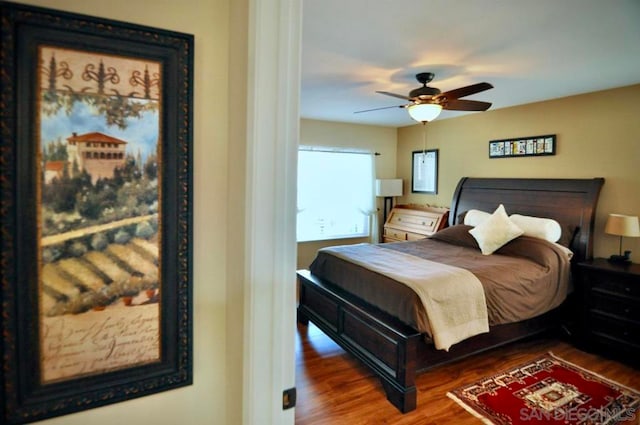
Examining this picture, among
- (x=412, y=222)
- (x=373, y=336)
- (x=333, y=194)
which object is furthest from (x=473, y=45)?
(x=333, y=194)

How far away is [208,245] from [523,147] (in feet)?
13.9

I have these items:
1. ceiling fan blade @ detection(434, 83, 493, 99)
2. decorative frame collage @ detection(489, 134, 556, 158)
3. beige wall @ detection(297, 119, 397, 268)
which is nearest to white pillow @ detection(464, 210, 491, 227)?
decorative frame collage @ detection(489, 134, 556, 158)

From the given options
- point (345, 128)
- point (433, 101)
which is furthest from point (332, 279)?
point (345, 128)

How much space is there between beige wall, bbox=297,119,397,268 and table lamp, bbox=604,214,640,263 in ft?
10.8

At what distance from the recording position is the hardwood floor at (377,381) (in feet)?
7.18

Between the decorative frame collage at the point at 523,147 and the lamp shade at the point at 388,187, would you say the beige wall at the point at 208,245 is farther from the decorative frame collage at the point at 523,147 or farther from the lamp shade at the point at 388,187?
the lamp shade at the point at 388,187

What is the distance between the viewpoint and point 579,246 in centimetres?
334

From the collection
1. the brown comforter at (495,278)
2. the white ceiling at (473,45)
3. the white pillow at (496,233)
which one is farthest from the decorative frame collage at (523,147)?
the brown comforter at (495,278)

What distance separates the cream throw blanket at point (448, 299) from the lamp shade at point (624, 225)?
1.50 m

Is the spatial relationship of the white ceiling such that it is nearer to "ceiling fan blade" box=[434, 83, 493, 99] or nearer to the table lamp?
"ceiling fan blade" box=[434, 83, 493, 99]

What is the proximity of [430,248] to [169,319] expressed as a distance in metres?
3.27

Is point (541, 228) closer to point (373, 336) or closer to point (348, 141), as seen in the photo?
point (373, 336)

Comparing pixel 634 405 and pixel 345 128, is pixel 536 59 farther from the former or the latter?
pixel 345 128

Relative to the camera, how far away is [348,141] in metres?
5.54
